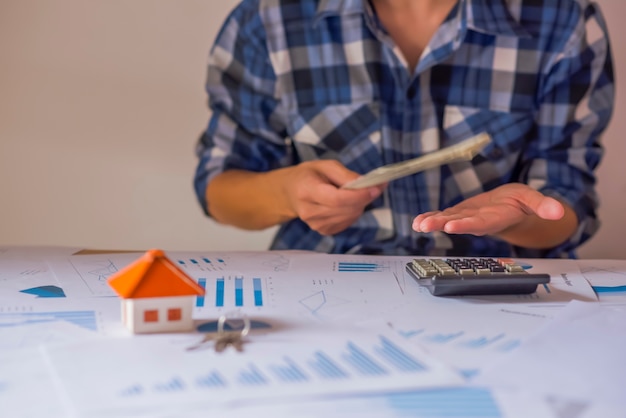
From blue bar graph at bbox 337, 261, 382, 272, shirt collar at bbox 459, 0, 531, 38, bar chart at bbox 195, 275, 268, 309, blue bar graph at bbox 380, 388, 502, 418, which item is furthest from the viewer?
shirt collar at bbox 459, 0, 531, 38

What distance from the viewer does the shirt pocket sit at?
40.2 inches

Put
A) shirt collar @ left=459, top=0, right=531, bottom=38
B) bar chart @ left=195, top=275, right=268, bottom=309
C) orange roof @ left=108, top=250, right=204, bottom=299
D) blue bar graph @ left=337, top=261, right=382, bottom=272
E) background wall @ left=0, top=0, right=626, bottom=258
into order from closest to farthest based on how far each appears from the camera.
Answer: orange roof @ left=108, top=250, right=204, bottom=299, bar chart @ left=195, top=275, right=268, bottom=309, blue bar graph @ left=337, top=261, right=382, bottom=272, shirt collar @ left=459, top=0, right=531, bottom=38, background wall @ left=0, top=0, right=626, bottom=258

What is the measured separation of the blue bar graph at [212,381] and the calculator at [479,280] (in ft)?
0.83

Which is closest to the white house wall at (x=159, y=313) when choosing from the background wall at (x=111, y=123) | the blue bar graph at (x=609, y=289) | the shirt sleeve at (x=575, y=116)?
the blue bar graph at (x=609, y=289)

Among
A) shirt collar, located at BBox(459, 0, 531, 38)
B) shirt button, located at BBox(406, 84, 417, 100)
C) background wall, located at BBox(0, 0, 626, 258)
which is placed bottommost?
background wall, located at BBox(0, 0, 626, 258)

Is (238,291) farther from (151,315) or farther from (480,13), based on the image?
(480,13)

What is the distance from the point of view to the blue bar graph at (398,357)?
496mm

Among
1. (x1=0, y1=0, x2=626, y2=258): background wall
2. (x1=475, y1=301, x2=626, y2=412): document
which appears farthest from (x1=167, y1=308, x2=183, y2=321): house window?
(x1=0, y1=0, x2=626, y2=258): background wall

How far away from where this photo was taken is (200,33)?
129 centimetres

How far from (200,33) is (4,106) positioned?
0.33m

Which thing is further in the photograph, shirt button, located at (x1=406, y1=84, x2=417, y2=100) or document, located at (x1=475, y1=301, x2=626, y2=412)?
shirt button, located at (x1=406, y1=84, x2=417, y2=100)

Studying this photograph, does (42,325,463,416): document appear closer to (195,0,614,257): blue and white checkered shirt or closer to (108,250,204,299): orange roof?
(108,250,204,299): orange roof

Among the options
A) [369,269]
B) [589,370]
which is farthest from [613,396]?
[369,269]

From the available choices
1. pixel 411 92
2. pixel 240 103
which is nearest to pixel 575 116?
pixel 411 92
